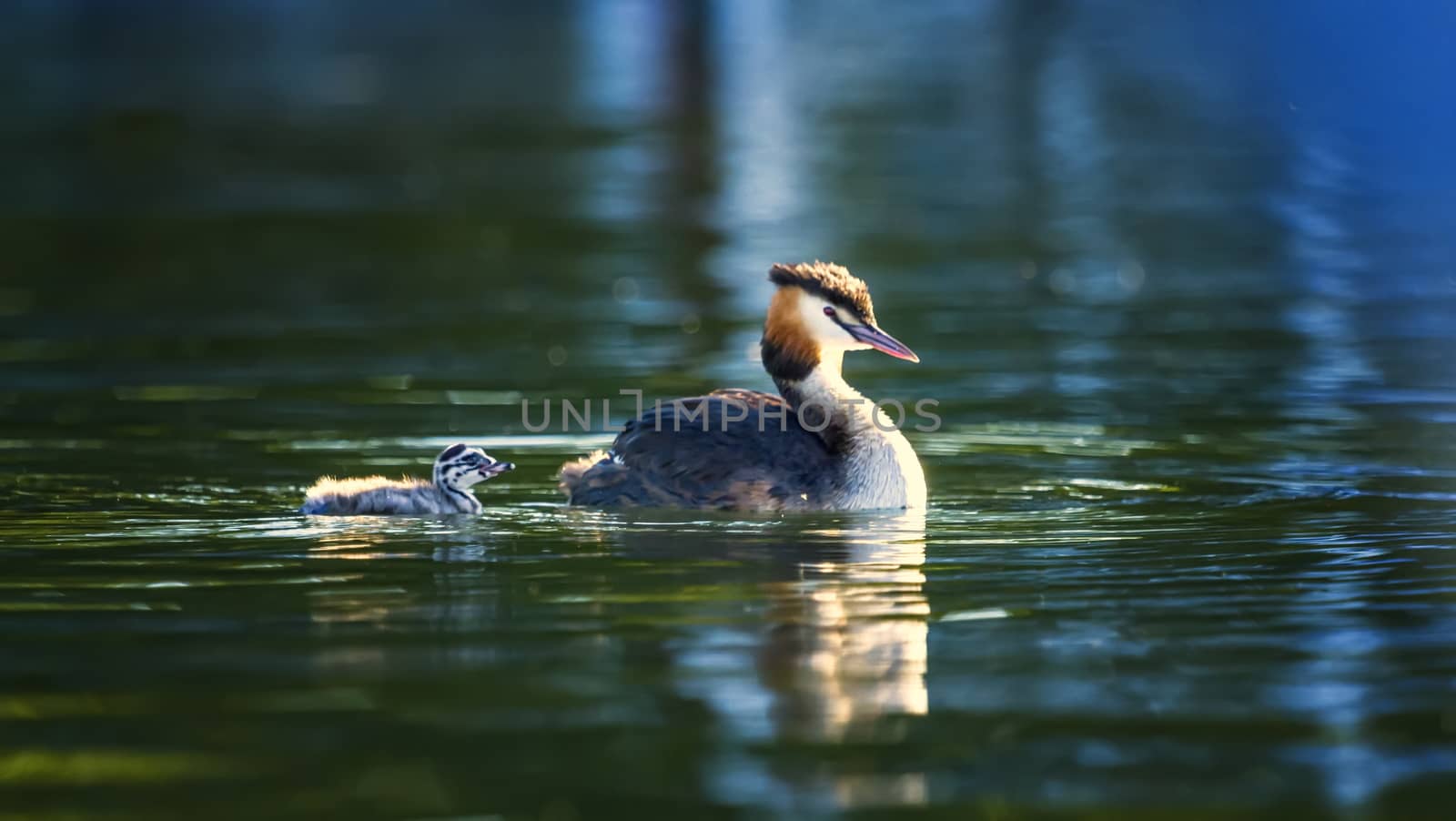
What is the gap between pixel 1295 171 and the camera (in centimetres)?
3116

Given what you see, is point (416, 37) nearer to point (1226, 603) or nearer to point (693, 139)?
point (693, 139)

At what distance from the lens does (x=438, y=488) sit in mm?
11070

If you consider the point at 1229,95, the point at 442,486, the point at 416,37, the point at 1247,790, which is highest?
the point at 416,37

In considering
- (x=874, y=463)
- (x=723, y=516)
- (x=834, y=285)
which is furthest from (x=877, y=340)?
(x=723, y=516)

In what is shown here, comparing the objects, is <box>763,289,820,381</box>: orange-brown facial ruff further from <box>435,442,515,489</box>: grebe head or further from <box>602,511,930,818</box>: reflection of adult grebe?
<box>435,442,515,489</box>: grebe head

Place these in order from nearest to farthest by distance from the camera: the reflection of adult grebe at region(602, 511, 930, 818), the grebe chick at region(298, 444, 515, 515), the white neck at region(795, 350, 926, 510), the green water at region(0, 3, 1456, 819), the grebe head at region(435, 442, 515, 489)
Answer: the reflection of adult grebe at region(602, 511, 930, 818), the green water at region(0, 3, 1456, 819), the grebe chick at region(298, 444, 515, 515), the grebe head at region(435, 442, 515, 489), the white neck at region(795, 350, 926, 510)

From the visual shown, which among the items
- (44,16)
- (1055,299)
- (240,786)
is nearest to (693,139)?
(1055,299)

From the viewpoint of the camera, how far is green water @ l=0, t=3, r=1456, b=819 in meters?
6.77

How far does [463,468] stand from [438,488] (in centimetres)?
15

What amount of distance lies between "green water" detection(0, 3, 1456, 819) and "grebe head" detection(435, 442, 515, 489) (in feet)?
0.90

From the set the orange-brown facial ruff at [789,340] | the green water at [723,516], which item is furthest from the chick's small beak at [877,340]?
the green water at [723,516]

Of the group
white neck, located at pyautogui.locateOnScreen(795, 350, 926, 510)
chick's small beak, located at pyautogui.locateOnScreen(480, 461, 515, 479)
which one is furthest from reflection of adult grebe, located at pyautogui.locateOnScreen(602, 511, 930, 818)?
chick's small beak, located at pyautogui.locateOnScreen(480, 461, 515, 479)

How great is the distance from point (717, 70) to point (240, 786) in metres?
48.4

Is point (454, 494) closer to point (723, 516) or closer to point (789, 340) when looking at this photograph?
point (723, 516)
